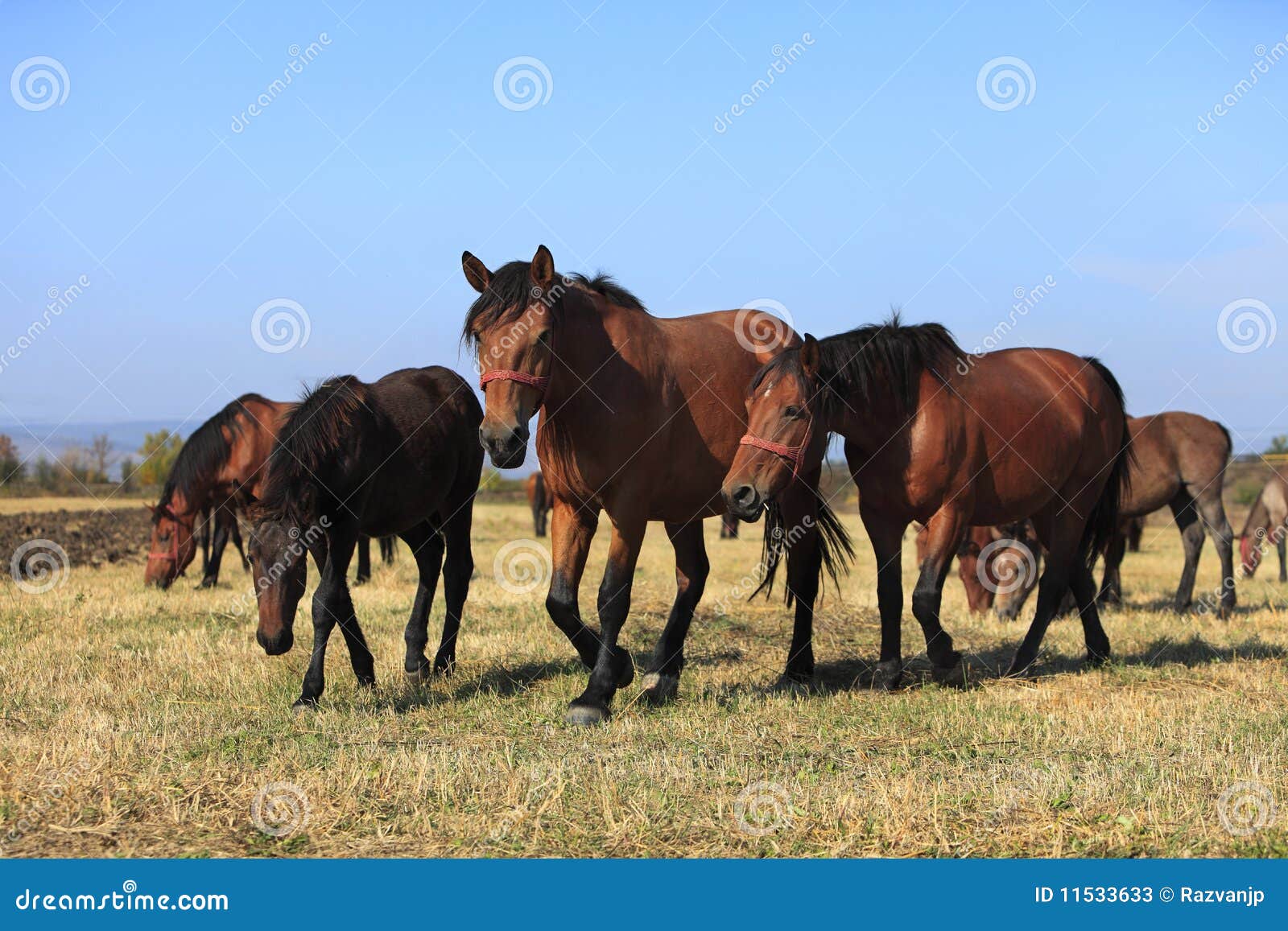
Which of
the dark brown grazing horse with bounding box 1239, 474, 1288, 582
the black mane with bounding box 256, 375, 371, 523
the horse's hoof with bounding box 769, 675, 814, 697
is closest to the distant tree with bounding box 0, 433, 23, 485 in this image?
the black mane with bounding box 256, 375, 371, 523

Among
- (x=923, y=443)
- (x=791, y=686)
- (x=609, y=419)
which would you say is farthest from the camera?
(x=791, y=686)

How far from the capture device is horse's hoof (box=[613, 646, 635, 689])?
674 cm

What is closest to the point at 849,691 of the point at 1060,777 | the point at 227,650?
the point at 1060,777

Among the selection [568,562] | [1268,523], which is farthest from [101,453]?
[568,562]

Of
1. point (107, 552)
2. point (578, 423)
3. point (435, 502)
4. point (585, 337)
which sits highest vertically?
point (585, 337)

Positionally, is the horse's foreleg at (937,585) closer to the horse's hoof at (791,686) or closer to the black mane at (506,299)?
the horse's hoof at (791,686)

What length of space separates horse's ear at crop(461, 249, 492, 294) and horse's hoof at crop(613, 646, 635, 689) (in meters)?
2.28

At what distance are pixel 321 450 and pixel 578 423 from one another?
1.71 meters

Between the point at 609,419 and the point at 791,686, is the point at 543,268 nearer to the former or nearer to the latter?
the point at 609,419

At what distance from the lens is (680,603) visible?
755 centimetres

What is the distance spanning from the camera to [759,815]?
15.3ft

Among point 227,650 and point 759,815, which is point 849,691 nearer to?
point 759,815

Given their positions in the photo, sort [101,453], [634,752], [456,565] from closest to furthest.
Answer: [634,752] → [456,565] → [101,453]

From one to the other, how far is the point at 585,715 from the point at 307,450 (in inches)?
92.8
